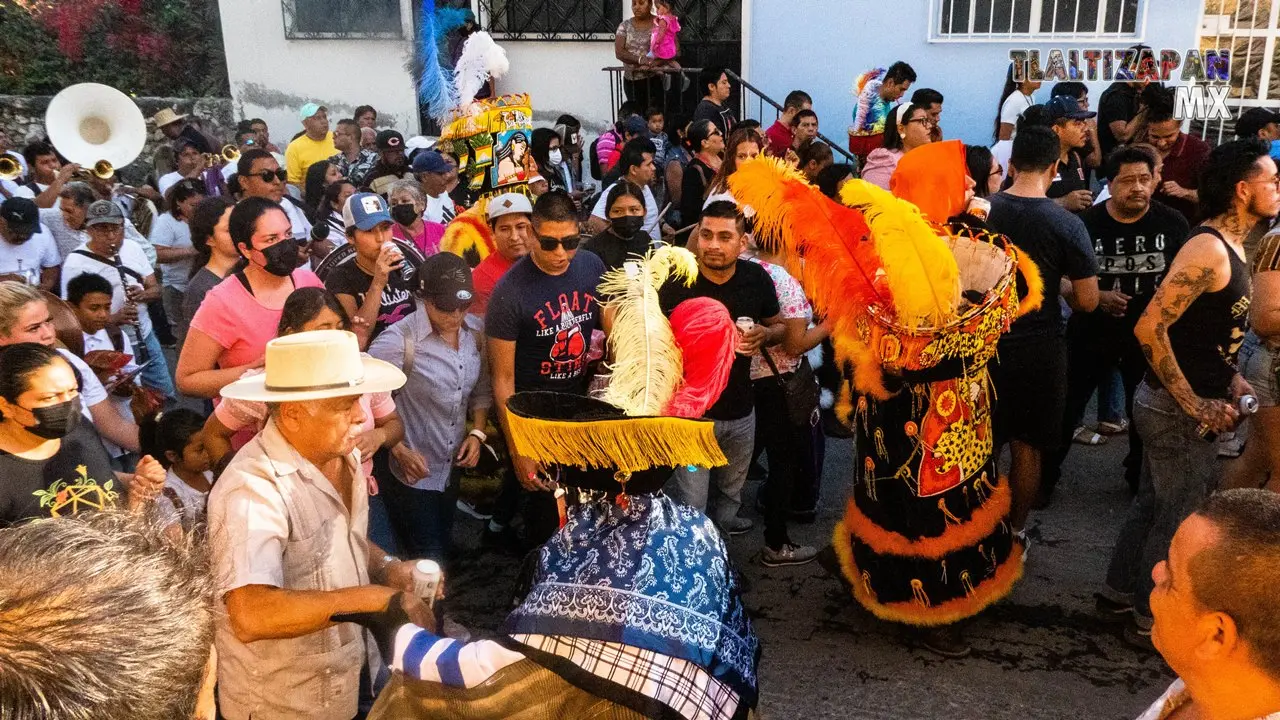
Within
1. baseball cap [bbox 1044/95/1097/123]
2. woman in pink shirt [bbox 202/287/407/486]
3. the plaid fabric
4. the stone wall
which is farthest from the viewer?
the stone wall

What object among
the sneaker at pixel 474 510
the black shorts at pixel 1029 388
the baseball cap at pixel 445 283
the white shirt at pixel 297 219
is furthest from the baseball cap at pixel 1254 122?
the white shirt at pixel 297 219

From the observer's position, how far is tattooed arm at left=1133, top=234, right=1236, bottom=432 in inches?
148

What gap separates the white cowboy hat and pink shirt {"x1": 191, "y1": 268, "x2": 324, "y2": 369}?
1343mm

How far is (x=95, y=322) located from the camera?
498 centimetres

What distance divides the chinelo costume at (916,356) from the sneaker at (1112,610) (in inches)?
21.0

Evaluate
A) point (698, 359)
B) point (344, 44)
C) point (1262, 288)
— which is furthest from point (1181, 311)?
point (344, 44)

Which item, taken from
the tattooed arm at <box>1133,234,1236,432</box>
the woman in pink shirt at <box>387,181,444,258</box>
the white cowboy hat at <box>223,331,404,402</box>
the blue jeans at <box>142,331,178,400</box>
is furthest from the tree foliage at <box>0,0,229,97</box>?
the tattooed arm at <box>1133,234,1236,432</box>

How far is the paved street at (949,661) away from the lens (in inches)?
150

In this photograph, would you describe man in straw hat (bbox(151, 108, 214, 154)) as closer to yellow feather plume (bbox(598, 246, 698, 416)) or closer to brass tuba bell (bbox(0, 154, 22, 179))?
brass tuba bell (bbox(0, 154, 22, 179))

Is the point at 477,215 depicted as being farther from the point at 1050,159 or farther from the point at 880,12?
the point at 880,12

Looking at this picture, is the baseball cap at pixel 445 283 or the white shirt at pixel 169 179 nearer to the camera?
the baseball cap at pixel 445 283

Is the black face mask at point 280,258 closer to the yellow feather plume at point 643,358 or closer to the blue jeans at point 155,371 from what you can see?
the yellow feather plume at point 643,358

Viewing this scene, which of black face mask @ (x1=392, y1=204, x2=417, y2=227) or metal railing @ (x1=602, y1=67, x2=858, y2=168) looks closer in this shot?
black face mask @ (x1=392, y1=204, x2=417, y2=227)

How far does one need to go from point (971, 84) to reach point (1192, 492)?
26.7 ft
